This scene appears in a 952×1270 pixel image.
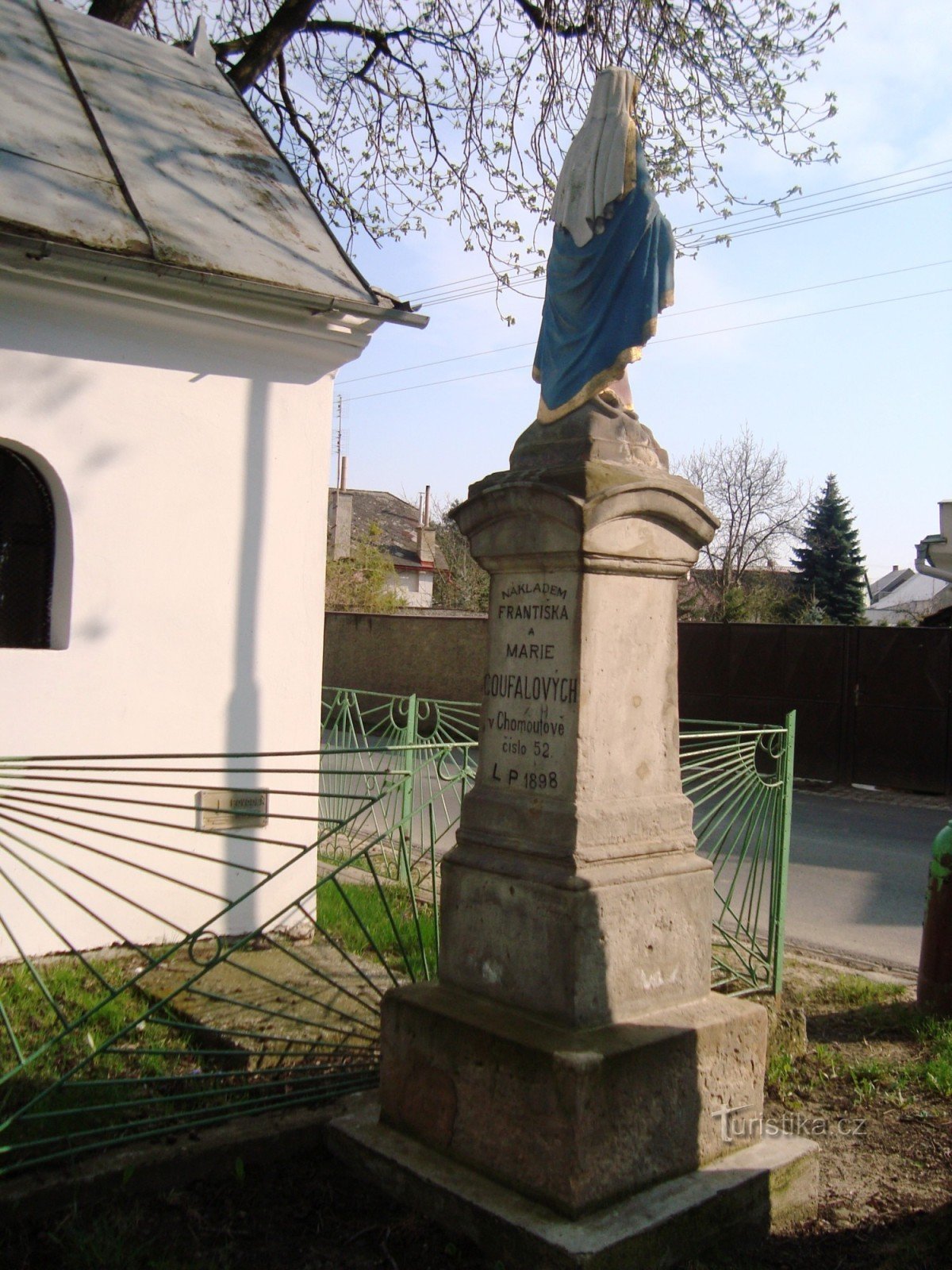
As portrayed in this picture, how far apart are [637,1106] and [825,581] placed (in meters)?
36.5

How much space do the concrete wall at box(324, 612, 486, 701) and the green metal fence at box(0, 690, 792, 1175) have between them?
39.6 ft

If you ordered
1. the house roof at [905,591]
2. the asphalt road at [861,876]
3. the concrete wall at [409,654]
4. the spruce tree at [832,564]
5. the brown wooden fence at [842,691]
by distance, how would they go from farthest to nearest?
1. the house roof at [905,591]
2. the spruce tree at [832,564]
3. the concrete wall at [409,654]
4. the brown wooden fence at [842,691]
5. the asphalt road at [861,876]

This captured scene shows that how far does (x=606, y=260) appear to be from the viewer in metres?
3.66

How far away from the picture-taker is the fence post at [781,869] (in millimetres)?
5488

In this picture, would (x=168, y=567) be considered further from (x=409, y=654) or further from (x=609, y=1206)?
(x=409, y=654)

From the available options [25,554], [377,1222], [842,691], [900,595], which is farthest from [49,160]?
[900,595]

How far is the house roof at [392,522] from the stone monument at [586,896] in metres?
40.1

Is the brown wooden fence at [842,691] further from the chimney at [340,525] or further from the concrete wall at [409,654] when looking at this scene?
the chimney at [340,525]

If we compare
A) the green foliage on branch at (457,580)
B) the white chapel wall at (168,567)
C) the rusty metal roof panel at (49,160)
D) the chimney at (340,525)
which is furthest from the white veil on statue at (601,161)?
the chimney at (340,525)

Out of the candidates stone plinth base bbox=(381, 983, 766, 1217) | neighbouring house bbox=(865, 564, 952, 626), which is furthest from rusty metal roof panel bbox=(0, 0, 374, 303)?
neighbouring house bbox=(865, 564, 952, 626)

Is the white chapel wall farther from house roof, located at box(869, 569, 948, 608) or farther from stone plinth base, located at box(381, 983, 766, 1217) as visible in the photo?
house roof, located at box(869, 569, 948, 608)

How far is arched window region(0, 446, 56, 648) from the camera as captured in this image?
19.0ft

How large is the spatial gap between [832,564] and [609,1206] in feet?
121

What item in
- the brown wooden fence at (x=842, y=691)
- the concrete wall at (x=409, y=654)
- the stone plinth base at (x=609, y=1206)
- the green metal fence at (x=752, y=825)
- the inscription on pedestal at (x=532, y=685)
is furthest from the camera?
the concrete wall at (x=409, y=654)
